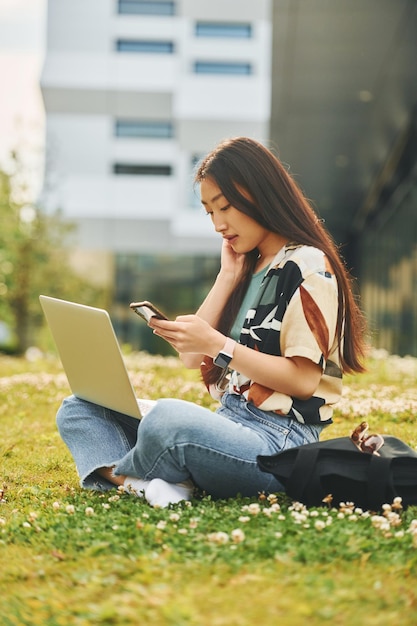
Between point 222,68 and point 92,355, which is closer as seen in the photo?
point 92,355

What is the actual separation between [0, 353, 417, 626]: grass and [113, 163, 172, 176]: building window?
3082 centimetres

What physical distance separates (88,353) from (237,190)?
2.90 ft

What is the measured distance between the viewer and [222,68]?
3216 cm

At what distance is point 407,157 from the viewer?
51.8 feet

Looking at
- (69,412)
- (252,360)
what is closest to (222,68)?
(69,412)

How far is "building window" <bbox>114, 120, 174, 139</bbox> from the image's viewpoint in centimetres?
3419

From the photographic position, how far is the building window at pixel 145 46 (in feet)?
113

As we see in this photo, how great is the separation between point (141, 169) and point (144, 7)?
643 cm

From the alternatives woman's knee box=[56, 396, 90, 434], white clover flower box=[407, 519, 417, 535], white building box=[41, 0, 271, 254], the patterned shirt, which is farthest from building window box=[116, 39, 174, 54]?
white clover flower box=[407, 519, 417, 535]

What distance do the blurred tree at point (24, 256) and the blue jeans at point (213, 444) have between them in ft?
62.9

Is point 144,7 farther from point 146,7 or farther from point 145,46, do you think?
point 145,46

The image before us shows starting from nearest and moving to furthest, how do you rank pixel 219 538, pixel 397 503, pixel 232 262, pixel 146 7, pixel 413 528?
pixel 219 538 < pixel 413 528 < pixel 397 503 < pixel 232 262 < pixel 146 7

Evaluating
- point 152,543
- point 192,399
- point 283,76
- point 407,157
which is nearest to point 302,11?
point 283,76

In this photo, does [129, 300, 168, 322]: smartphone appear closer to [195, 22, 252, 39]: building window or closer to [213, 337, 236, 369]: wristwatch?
[213, 337, 236, 369]: wristwatch
